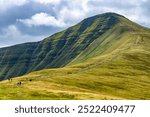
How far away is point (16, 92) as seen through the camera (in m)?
112

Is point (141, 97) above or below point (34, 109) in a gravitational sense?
below

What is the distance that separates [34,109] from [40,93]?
78.4 meters

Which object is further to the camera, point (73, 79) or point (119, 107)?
point (73, 79)

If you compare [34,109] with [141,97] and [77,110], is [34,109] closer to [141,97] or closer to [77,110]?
[77,110]

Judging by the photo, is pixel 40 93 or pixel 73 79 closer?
pixel 40 93

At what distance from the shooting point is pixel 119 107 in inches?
1390

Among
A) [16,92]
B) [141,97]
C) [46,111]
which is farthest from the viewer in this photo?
[141,97]

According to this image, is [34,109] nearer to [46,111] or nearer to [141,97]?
[46,111]

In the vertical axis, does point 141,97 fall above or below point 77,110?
below

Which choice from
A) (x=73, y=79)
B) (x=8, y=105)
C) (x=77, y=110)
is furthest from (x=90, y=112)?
(x=73, y=79)

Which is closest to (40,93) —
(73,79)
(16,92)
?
(16,92)

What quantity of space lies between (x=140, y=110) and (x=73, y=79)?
15285 cm

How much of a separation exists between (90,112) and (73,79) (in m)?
153

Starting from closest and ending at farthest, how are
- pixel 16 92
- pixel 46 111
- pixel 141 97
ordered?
pixel 46 111
pixel 16 92
pixel 141 97
